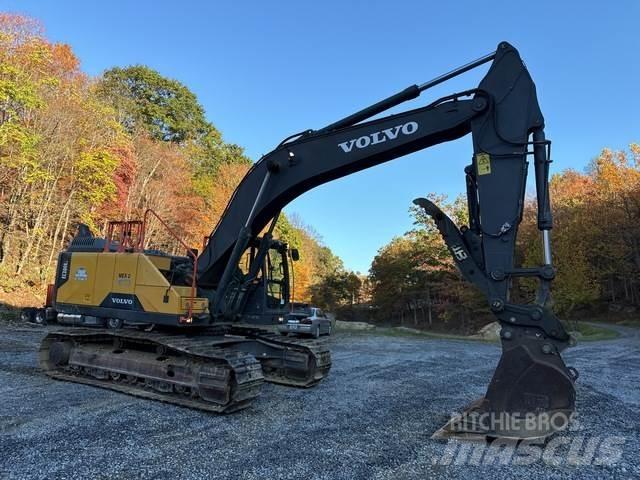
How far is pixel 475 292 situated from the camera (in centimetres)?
3136

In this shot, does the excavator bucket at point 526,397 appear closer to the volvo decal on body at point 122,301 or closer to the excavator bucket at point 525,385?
the excavator bucket at point 525,385

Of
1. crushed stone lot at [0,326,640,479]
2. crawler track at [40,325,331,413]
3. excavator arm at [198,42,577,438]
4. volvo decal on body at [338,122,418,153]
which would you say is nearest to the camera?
crushed stone lot at [0,326,640,479]

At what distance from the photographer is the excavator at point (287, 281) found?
4.52 metres

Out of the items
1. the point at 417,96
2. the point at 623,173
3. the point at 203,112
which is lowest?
the point at 417,96

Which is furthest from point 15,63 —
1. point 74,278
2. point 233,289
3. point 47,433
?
point 47,433

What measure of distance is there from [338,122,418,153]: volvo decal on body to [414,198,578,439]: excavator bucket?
2.21 meters

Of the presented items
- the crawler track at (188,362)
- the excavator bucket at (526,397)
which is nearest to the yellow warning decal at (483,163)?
the excavator bucket at (526,397)

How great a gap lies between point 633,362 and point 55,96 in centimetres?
2331

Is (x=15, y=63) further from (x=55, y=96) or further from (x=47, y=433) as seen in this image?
(x=47, y=433)

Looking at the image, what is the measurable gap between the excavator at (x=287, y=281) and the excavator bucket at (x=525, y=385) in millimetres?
11

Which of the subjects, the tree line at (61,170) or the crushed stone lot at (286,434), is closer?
the crushed stone lot at (286,434)

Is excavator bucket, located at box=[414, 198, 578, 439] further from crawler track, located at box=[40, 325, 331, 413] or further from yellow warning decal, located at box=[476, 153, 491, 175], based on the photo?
crawler track, located at box=[40, 325, 331, 413]

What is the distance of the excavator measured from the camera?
452 cm

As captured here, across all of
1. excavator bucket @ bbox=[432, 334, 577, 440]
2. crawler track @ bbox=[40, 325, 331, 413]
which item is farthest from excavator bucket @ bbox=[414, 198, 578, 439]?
crawler track @ bbox=[40, 325, 331, 413]
